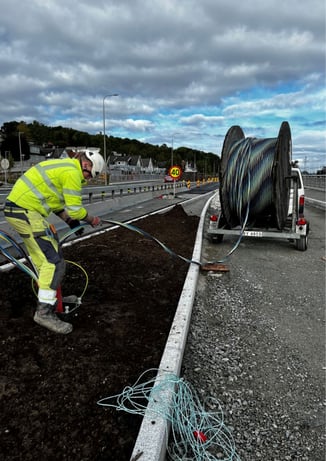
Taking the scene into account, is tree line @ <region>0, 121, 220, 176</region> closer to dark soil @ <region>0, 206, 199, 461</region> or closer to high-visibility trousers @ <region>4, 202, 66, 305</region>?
dark soil @ <region>0, 206, 199, 461</region>

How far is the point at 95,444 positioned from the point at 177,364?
1.02 meters

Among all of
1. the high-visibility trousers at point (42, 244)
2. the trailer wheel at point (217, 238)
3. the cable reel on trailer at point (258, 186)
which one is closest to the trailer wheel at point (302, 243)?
the cable reel on trailer at point (258, 186)

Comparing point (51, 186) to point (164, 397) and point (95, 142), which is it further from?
point (95, 142)

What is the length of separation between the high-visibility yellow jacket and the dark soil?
1.29 m

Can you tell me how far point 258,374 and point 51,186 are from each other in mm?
2817

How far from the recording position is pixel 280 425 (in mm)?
2742

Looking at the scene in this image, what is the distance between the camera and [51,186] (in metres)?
3.64

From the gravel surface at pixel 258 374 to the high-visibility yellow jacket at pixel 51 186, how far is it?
203 cm

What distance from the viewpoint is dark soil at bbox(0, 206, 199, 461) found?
7.48 feet

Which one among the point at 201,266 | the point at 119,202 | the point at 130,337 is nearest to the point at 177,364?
the point at 130,337

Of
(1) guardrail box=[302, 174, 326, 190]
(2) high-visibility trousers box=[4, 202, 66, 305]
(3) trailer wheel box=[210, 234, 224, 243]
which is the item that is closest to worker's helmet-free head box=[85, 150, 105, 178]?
(2) high-visibility trousers box=[4, 202, 66, 305]

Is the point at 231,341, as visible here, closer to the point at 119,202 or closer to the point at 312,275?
the point at 312,275

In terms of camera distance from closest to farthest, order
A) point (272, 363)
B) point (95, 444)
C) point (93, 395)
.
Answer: point (95, 444) → point (93, 395) → point (272, 363)

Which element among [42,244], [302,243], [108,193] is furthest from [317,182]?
[42,244]
